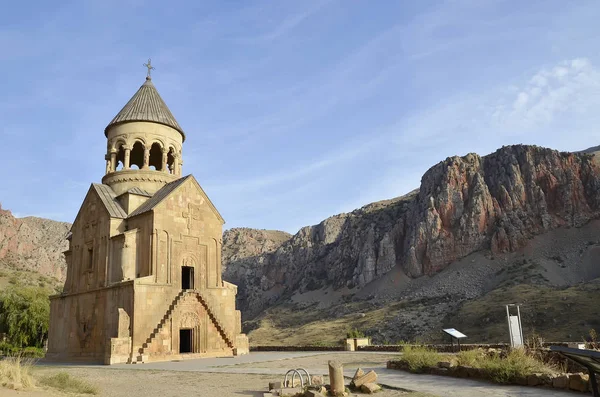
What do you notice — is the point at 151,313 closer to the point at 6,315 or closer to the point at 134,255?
the point at 134,255

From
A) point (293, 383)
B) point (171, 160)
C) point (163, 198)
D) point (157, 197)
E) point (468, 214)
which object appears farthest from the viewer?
point (468, 214)

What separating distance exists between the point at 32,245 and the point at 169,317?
77255mm

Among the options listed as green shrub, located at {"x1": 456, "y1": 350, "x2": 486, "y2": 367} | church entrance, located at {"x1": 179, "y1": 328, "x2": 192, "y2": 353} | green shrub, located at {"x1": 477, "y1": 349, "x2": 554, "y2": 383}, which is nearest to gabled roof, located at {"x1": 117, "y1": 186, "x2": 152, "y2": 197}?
church entrance, located at {"x1": 179, "y1": 328, "x2": 192, "y2": 353}

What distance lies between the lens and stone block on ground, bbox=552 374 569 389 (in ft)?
28.8

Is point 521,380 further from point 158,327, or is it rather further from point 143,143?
point 143,143

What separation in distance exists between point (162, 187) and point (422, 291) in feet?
176

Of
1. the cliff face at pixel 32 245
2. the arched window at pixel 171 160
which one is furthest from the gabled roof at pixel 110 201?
the cliff face at pixel 32 245

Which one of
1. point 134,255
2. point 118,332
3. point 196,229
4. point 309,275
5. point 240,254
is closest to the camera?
point 118,332

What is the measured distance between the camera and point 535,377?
9.38 m

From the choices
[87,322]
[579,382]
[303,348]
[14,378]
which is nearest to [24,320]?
[87,322]

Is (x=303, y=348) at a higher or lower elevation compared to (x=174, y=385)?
lower

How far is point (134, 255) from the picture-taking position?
2367 centimetres

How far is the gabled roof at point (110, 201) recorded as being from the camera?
982 inches

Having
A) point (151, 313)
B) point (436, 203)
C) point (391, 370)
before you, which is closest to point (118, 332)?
point (151, 313)
